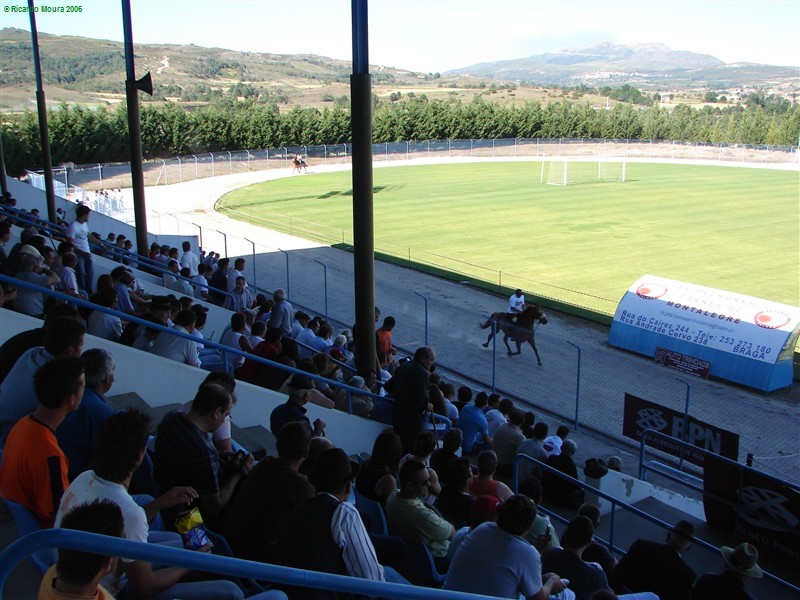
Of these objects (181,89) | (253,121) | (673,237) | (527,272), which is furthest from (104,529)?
(181,89)

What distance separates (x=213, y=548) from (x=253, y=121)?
6665 centimetres

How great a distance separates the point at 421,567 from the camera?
5.34 meters

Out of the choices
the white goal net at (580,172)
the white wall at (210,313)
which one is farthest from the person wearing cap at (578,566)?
the white goal net at (580,172)

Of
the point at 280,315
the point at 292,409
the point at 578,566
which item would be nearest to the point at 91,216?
the point at 280,315

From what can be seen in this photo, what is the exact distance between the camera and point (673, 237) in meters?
32.2

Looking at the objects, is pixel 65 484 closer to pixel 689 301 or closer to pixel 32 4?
pixel 689 301

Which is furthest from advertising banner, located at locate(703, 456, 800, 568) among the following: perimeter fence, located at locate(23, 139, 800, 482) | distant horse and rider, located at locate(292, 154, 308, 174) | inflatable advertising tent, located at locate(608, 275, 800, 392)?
distant horse and rider, located at locate(292, 154, 308, 174)

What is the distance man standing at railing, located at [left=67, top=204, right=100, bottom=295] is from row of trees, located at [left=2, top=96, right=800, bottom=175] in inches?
1614

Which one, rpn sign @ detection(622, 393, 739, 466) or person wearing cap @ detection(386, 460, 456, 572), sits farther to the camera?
rpn sign @ detection(622, 393, 739, 466)

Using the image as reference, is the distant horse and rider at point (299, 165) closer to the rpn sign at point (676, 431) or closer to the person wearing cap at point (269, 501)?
the rpn sign at point (676, 431)

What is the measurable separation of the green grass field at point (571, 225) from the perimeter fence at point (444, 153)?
5954 mm

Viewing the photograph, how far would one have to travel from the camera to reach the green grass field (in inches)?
1001

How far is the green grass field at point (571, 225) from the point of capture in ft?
83.4

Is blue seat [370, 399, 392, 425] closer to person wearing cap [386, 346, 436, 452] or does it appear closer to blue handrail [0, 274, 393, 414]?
blue handrail [0, 274, 393, 414]
